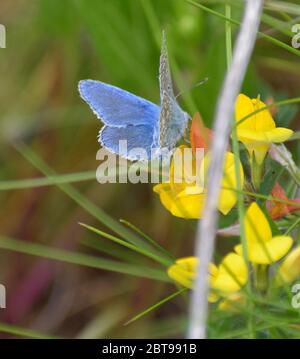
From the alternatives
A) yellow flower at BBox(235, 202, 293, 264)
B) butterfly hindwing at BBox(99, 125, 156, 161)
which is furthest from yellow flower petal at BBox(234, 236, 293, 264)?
butterfly hindwing at BBox(99, 125, 156, 161)

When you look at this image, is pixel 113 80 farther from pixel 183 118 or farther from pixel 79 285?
pixel 183 118

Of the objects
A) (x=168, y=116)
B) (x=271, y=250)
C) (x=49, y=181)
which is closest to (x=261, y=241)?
(x=271, y=250)

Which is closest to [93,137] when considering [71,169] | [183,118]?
[71,169]

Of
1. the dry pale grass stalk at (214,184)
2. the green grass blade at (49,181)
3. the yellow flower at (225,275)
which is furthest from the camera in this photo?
the green grass blade at (49,181)

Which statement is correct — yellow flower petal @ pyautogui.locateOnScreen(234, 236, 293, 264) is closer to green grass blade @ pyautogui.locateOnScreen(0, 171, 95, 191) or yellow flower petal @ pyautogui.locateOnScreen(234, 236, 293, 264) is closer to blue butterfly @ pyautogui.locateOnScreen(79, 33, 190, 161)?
blue butterfly @ pyautogui.locateOnScreen(79, 33, 190, 161)

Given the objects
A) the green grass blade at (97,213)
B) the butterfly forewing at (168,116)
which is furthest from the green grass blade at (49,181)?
the butterfly forewing at (168,116)

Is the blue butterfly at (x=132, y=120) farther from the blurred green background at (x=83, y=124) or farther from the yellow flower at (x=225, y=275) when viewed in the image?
the blurred green background at (x=83, y=124)
